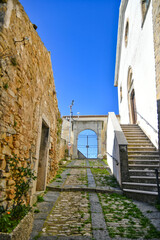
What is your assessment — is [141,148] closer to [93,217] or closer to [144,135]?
[144,135]

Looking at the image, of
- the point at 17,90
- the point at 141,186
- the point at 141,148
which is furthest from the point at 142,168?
the point at 17,90

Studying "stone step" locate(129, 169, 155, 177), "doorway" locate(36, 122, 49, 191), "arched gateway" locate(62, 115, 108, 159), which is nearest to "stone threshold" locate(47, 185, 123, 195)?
"doorway" locate(36, 122, 49, 191)

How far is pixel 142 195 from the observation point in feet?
13.0

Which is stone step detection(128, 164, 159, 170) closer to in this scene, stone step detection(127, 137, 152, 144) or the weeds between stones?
the weeds between stones

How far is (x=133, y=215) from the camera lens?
305cm

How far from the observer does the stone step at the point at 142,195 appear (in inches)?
148

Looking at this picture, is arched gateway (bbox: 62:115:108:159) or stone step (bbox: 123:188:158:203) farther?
arched gateway (bbox: 62:115:108:159)

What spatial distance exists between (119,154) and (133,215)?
2.06m

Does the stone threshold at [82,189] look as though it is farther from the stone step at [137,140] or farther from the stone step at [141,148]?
the stone step at [137,140]

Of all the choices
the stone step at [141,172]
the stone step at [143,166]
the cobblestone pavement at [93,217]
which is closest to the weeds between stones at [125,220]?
the cobblestone pavement at [93,217]

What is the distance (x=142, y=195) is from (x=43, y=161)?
2.99 meters

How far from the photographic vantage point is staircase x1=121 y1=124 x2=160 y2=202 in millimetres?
4055

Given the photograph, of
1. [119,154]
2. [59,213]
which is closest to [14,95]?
[59,213]

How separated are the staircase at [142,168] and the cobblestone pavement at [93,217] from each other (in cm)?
25
